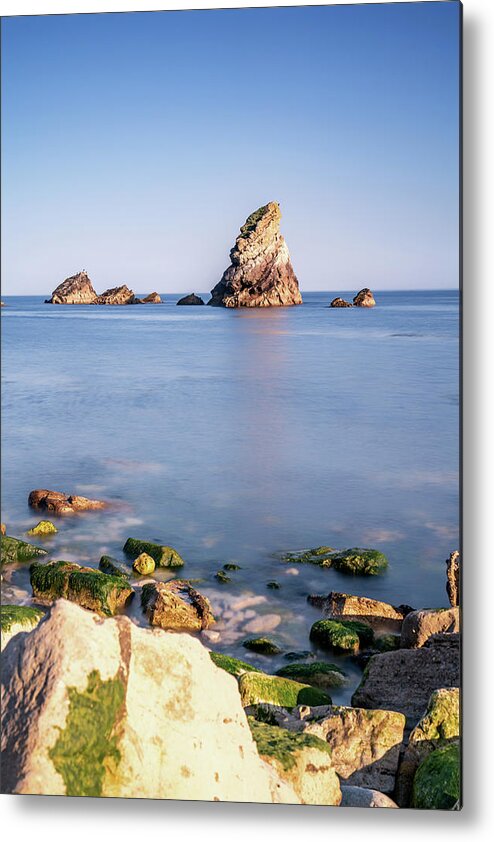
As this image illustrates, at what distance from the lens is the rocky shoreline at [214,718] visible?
3.83 meters

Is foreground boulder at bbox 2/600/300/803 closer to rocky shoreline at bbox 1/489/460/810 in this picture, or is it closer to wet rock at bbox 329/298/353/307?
rocky shoreline at bbox 1/489/460/810

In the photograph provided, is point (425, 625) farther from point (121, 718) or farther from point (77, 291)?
point (77, 291)

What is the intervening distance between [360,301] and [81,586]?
2.30 m

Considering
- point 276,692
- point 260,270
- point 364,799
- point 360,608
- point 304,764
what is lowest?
point 364,799

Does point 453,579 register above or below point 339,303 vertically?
below

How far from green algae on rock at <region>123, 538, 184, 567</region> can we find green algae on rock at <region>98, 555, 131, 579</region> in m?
0.09

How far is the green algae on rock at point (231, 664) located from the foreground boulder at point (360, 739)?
0.33 metres

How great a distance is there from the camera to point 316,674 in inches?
188

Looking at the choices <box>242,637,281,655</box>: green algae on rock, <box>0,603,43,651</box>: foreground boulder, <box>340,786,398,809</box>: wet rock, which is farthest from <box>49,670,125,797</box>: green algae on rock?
<box>242,637,281,655</box>: green algae on rock

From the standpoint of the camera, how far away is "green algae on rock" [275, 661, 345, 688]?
475cm

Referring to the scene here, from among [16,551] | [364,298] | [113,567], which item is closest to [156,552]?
[113,567]

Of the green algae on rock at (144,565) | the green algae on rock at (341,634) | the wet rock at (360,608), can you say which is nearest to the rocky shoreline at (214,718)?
the green algae on rock at (341,634)

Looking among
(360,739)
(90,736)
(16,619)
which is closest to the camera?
(90,736)

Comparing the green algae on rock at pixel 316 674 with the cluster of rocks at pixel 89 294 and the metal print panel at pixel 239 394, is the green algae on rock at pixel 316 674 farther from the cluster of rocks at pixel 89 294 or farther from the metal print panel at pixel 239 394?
the cluster of rocks at pixel 89 294
